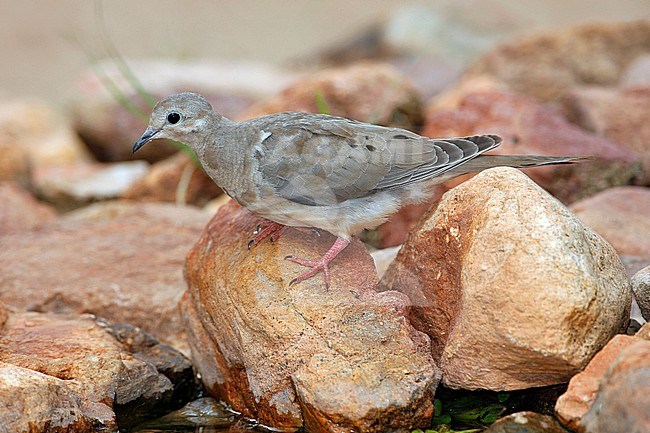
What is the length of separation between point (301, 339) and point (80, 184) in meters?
5.40

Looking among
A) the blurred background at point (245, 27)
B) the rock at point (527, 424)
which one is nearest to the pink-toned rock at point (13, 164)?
the blurred background at point (245, 27)

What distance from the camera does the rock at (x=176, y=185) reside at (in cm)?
828

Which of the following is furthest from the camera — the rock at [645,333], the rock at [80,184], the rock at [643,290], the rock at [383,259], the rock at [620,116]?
the rock at [80,184]

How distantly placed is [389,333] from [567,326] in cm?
90

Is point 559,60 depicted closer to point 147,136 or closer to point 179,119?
point 179,119

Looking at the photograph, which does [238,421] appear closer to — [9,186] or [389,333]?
[389,333]

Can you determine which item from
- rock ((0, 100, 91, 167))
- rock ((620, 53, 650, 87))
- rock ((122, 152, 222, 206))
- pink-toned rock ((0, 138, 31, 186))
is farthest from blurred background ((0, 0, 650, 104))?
rock ((122, 152, 222, 206))

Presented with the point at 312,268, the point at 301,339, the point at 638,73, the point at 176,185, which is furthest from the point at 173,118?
the point at 638,73

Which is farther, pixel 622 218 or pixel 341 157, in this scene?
pixel 622 218

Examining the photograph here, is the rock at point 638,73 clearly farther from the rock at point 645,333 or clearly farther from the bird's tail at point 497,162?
the rock at point 645,333

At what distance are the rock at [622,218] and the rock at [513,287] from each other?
4.79ft

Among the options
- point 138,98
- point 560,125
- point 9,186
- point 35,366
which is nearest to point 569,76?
point 560,125

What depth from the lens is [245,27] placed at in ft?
60.1

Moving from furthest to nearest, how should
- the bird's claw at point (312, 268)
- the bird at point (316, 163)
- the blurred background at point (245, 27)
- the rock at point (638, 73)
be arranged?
the blurred background at point (245, 27), the rock at point (638, 73), the bird at point (316, 163), the bird's claw at point (312, 268)
